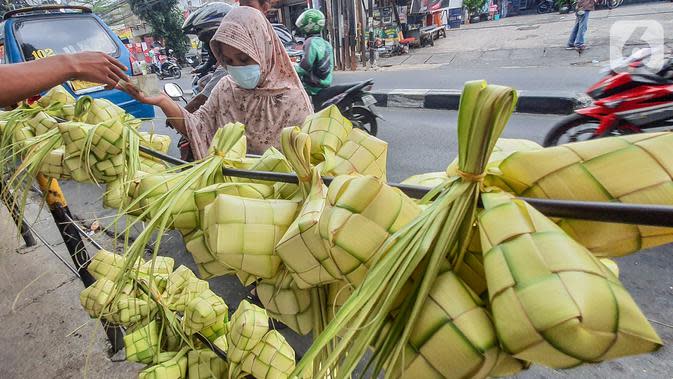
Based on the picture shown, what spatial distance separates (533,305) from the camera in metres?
0.27

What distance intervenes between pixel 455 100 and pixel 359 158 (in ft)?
17.5

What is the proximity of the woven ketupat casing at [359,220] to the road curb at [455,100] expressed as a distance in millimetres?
3710

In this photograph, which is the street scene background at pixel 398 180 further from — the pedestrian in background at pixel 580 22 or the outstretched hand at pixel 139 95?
the pedestrian in background at pixel 580 22

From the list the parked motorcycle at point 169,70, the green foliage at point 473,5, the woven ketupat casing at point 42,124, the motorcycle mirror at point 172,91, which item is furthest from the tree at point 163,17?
the woven ketupat casing at point 42,124

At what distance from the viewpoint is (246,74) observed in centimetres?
161

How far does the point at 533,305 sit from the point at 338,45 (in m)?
10.8

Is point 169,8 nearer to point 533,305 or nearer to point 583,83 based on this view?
point 583,83

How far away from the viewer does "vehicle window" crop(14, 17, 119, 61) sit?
453 cm

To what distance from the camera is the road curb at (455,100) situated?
4.60 m

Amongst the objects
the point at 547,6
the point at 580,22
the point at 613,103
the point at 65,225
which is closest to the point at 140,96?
the point at 65,225

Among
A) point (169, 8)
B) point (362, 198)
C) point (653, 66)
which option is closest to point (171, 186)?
point (362, 198)

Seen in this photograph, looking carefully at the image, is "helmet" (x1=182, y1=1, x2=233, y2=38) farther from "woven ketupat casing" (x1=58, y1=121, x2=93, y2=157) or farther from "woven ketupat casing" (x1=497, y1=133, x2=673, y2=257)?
"woven ketupat casing" (x1=497, y1=133, x2=673, y2=257)

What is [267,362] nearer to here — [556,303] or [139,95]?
[556,303]

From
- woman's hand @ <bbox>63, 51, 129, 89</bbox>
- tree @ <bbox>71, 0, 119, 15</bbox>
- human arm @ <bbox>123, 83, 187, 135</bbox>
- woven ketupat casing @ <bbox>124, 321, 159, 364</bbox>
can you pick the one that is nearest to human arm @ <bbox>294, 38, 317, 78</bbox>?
human arm @ <bbox>123, 83, 187, 135</bbox>
